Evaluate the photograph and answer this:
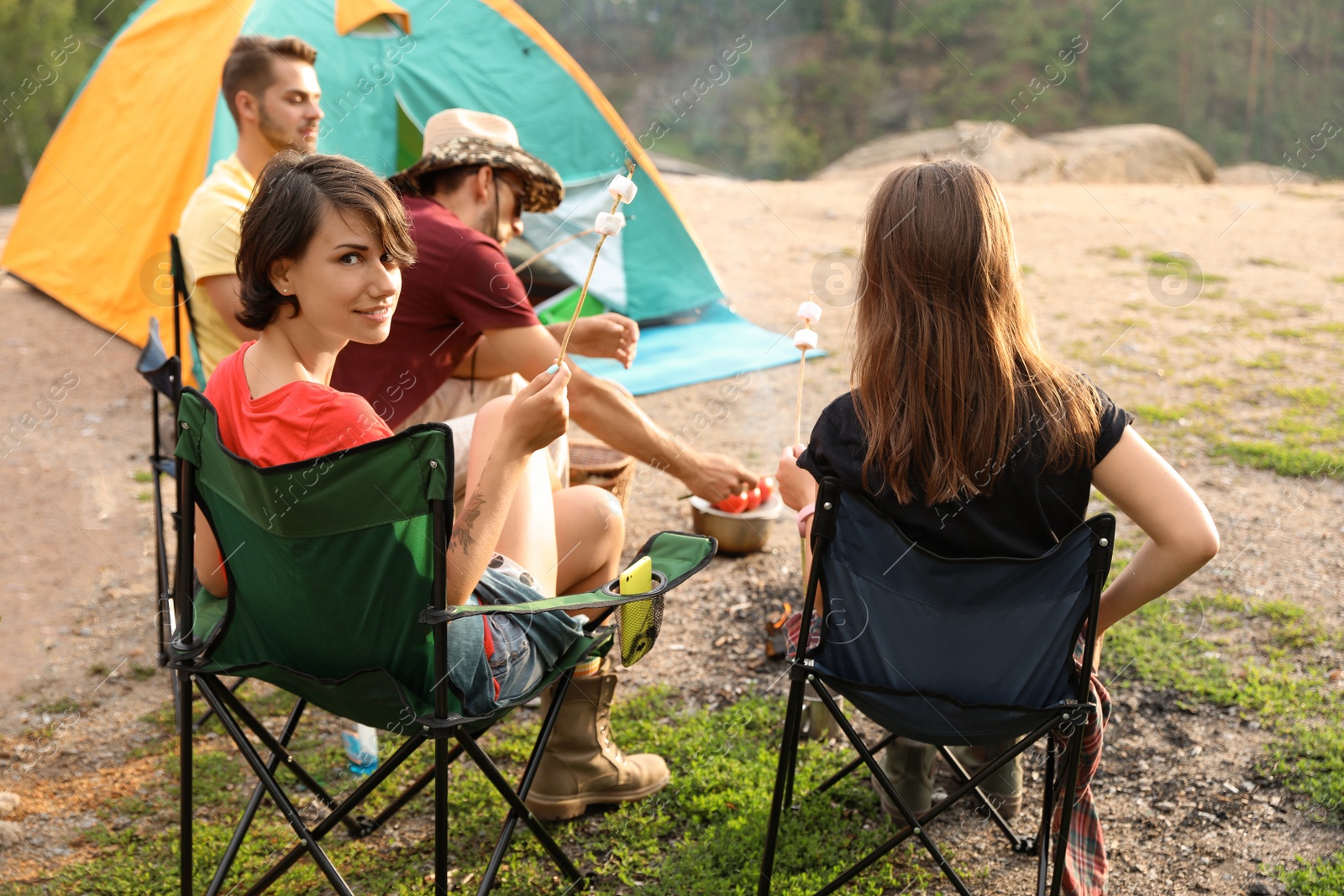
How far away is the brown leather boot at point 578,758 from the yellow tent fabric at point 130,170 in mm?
3434

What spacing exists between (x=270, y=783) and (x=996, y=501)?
1289 millimetres

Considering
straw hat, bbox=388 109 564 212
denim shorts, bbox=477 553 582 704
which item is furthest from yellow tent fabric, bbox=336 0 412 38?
denim shorts, bbox=477 553 582 704

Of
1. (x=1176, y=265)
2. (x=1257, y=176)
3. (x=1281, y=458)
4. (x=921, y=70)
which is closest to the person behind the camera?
(x=1281, y=458)

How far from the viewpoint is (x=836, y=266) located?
780 cm

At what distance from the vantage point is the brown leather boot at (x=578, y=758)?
2.28 meters

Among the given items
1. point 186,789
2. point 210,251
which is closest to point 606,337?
point 210,251

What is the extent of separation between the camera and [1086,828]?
1965 millimetres

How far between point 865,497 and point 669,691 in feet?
4.06

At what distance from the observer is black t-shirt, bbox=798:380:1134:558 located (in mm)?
1729

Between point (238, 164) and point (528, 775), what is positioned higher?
point (238, 164)

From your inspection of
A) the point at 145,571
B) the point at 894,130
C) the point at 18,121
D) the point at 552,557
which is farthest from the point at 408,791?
the point at 894,130

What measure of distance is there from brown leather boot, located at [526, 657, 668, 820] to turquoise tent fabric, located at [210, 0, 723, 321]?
3.54m

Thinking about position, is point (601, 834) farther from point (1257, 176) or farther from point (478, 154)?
point (1257, 176)

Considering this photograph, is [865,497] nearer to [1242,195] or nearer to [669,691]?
[669,691]
